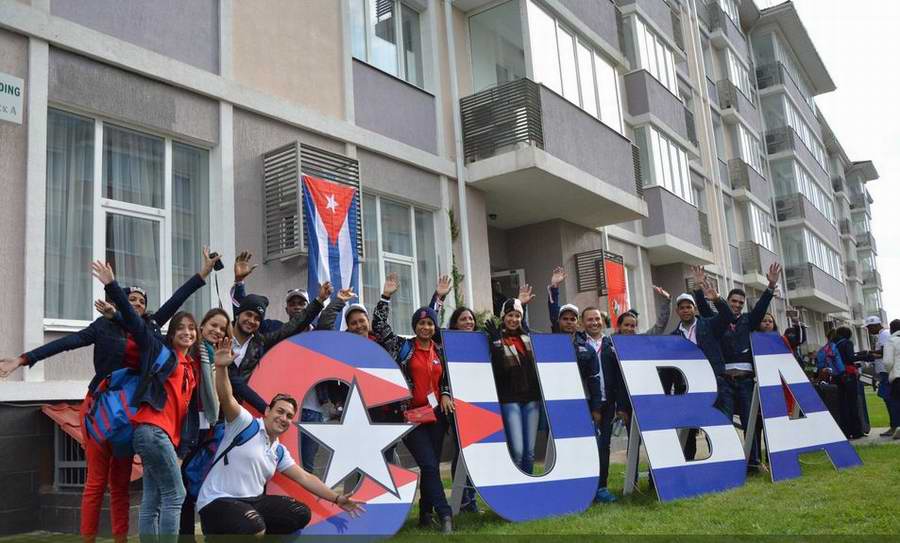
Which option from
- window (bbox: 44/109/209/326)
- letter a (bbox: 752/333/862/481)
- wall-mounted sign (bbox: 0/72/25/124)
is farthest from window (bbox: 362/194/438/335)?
letter a (bbox: 752/333/862/481)

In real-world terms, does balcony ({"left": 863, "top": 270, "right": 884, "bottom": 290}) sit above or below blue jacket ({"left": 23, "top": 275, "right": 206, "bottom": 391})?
above

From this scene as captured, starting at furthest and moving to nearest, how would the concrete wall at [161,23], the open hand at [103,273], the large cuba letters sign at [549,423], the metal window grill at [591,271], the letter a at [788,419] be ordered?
the metal window grill at [591,271] → the concrete wall at [161,23] → the letter a at [788,419] → the large cuba letters sign at [549,423] → the open hand at [103,273]

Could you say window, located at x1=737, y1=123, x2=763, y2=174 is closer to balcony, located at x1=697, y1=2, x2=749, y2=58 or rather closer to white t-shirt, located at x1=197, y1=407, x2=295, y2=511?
balcony, located at x1=697, y1=2, x2=749, y2=58

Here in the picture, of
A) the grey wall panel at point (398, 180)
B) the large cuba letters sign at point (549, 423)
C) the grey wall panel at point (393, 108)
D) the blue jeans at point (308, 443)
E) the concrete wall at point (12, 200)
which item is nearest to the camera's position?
the large cuba letters sign at point (549, 423)

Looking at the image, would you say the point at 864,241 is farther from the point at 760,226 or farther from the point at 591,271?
the point at 591,271

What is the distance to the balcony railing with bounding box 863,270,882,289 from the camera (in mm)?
55062

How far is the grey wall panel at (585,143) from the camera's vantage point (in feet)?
42.0

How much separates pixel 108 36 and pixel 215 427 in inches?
202

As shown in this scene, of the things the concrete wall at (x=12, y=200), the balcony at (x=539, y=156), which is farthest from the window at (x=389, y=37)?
the concrete wall at (x=12, y=200)

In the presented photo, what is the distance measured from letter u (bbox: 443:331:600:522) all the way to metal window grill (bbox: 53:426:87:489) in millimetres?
3319

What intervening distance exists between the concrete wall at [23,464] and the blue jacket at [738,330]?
A: 6298 mm

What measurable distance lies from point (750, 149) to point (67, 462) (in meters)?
Result: 27.1

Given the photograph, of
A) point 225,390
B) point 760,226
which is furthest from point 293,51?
point 760,226

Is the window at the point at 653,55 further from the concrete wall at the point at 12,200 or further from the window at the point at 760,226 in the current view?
the concrete wall at the point at 12,200
